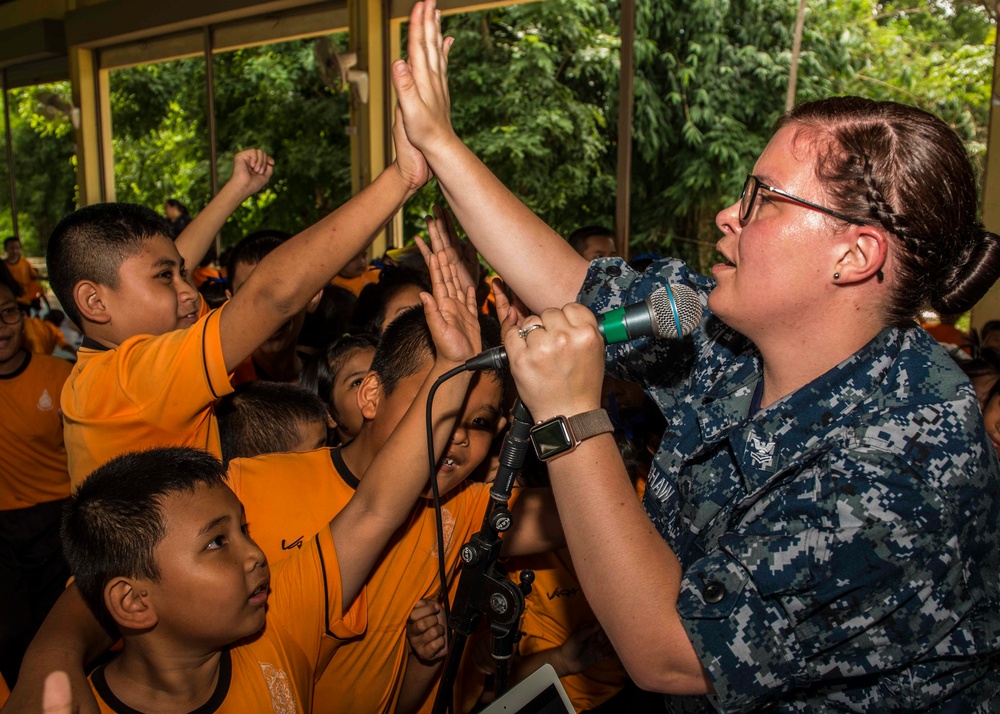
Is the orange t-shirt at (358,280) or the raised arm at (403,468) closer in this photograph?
the raised arm at (403,468)

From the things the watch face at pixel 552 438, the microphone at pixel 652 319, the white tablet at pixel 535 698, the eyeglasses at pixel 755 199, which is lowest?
the white tablet at pixel 535 698

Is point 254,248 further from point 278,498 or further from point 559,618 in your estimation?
point 559,618

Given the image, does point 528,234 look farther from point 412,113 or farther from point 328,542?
point 328,542

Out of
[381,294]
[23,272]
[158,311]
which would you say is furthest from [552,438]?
[23,272]

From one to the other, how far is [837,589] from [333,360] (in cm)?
169

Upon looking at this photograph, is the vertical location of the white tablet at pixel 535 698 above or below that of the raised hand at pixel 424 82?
below

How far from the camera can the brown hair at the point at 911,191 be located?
3.32 ft

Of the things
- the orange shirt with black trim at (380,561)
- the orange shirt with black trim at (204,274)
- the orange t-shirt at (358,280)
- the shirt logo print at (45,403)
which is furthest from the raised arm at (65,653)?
the orange shirt with black trim at (204,274)

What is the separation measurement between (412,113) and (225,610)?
0.85 metres

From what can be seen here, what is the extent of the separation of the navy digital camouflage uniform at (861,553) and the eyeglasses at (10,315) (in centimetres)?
257

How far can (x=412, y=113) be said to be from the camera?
53.6 inches

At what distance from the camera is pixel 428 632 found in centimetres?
145

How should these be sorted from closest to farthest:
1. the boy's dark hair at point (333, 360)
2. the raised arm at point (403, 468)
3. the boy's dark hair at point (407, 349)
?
the raised arm at point (403, 468)
the boy's dark hair at point (407, 349)
the boy's dark hair at point (333, 360)

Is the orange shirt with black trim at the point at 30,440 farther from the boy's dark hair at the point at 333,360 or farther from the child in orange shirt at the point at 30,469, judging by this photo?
the boy's dark hair at the point at 333,360
